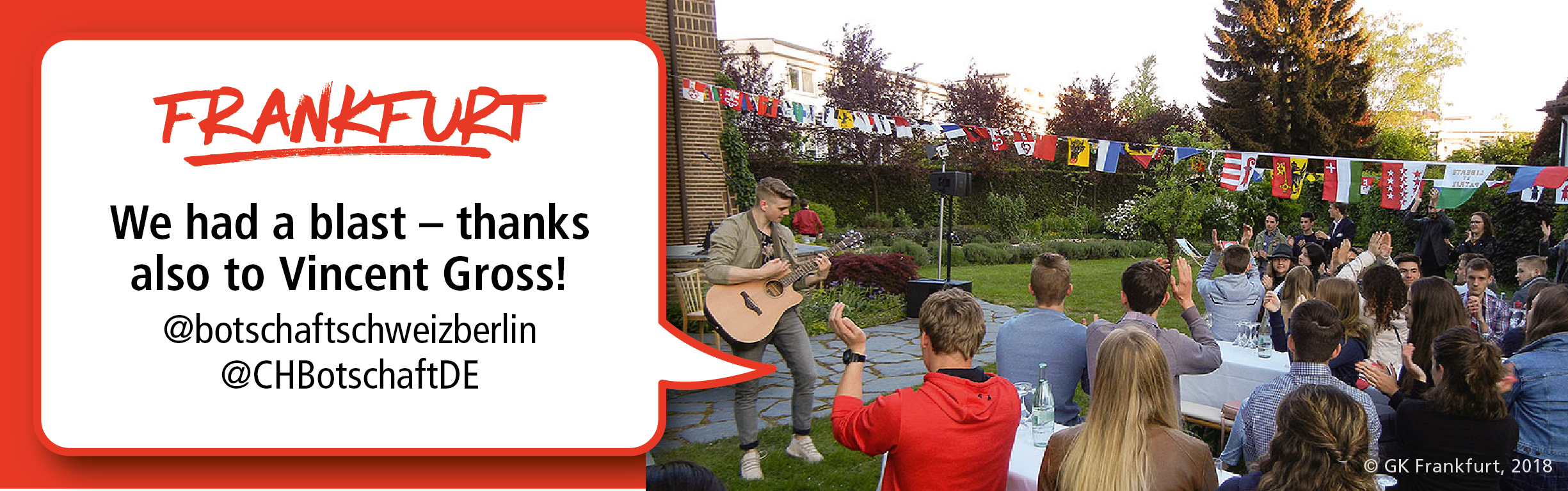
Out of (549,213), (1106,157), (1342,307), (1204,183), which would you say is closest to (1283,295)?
(1342,307)

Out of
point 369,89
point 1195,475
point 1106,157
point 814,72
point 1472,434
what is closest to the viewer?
point 369,89

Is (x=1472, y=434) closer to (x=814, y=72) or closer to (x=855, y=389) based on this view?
(x=855, y=389)

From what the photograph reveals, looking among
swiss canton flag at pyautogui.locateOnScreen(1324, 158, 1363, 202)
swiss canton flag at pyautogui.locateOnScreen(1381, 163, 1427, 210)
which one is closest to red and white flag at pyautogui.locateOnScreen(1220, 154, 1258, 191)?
swiss canton flag at pyautogui.locateOnScreen(1324, 158, 1363, 202)

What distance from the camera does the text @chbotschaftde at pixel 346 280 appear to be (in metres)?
1.52

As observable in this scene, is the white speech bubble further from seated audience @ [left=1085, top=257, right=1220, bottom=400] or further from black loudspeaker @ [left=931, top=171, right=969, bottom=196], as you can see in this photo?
black loudspeaker @ [left=931, top=171, right=969, bottom=196]

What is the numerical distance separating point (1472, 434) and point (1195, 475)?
3.99 feet

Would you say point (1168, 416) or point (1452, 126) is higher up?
point (1452, 126)

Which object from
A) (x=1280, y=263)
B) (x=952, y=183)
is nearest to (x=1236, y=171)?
(x=952, y=183)

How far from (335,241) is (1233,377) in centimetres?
437

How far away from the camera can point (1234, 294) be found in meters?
5.23

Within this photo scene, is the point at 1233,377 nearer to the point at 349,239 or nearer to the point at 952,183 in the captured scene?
the point at 349,239

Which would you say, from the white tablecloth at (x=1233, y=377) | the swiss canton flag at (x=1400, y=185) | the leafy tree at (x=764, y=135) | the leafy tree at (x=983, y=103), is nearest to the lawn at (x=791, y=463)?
the white tablecloth at (x=1233, y=377)

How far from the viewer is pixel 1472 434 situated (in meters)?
2.64

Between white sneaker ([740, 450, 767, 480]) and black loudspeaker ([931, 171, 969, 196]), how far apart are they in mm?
6174
